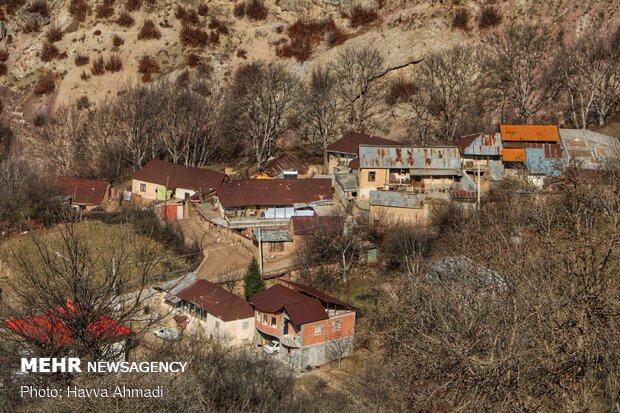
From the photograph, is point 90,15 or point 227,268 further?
point 90,15

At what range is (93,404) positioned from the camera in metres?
13.8

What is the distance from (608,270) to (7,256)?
28.6 meters

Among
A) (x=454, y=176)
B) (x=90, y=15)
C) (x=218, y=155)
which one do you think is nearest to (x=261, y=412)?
(x=454, y=176)

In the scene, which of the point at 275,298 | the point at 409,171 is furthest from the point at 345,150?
the point at 275,298

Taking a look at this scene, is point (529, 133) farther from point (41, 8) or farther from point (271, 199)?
point (41, 8)

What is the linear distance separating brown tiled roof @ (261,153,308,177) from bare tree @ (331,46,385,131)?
7446 millimetres

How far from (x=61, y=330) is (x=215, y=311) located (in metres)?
11.7

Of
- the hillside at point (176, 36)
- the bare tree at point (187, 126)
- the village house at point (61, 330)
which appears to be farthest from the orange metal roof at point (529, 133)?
the village house at point (61, 330)

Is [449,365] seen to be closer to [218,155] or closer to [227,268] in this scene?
[227,268]

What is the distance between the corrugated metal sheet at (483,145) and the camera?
39344 mm

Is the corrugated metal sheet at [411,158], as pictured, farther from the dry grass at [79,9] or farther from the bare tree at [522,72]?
the dry grass at [79,9]

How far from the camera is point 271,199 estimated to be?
1490 inches

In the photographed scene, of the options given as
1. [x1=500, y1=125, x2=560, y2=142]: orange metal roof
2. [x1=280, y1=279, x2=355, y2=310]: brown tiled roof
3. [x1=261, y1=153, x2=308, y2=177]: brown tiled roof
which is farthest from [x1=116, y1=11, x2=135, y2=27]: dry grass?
[x1=280, y1=279, x2=355, y2=310]: brown tiled roof

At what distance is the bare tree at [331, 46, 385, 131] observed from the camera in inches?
1993
